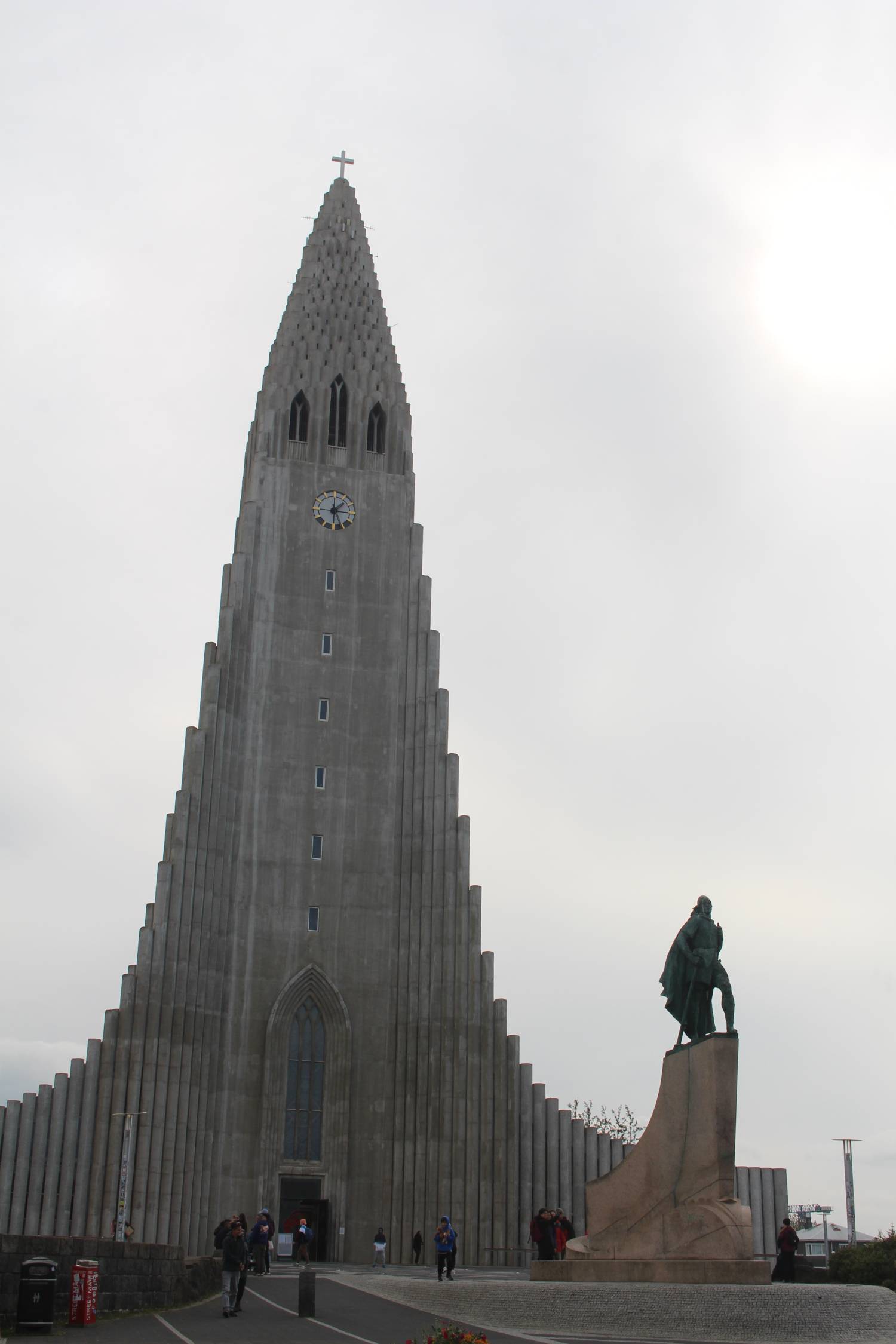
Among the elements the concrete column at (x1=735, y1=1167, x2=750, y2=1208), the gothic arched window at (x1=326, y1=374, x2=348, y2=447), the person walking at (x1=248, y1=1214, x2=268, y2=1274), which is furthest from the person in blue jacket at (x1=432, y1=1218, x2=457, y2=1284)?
the gothic arched window at (x1=326, y1=374, x2=348, y2=447)

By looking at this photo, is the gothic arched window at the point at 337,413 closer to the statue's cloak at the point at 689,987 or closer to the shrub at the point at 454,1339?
the statue's cloak at the point at 689,987

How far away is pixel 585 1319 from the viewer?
2033cm

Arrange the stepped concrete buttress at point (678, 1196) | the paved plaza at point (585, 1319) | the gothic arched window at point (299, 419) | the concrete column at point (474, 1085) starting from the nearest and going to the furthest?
the paved plaza at point (585, 1319) → the stepped concrete buttress at point (678, 1196) → the concrete column at point (474, 1085) → the gothic arched window at point (299, 419)

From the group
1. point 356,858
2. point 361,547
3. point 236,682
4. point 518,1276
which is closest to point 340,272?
point 361,547

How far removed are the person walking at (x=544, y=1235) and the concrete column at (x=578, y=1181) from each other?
19295 millimetres

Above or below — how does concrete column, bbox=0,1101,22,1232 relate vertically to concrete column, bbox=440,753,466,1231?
below

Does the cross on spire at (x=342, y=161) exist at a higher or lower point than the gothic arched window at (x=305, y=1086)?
higher

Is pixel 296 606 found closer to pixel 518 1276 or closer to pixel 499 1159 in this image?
pixel 499 1159

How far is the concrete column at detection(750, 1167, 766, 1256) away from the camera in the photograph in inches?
1809

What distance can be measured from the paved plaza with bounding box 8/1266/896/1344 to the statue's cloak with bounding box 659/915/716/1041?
473 cm

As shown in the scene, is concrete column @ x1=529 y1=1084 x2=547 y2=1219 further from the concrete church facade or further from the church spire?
the church spire

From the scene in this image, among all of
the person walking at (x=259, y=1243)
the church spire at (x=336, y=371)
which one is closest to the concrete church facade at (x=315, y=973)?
the church spire at (x=336, y=371)

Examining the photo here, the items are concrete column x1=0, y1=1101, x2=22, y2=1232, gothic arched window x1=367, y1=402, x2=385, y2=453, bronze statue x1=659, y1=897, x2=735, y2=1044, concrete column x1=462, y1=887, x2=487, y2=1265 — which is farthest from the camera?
gothic arched window x1=367, y1=402, x2=385, y2=453

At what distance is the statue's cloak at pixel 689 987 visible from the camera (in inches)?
952
